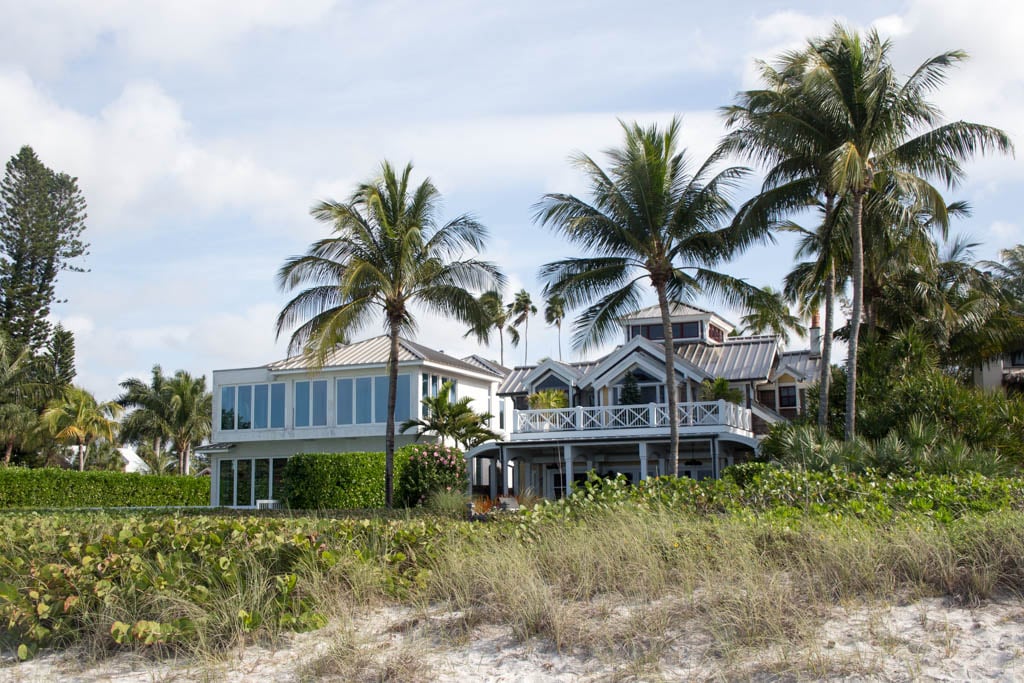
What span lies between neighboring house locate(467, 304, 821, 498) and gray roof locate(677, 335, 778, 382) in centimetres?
4

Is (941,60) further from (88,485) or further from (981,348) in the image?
(88,485)

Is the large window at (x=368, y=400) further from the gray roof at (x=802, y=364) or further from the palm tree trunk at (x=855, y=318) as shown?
the palm tree trunk at (x=855, y=318)

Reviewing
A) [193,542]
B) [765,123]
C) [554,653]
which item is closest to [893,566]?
[554,653]

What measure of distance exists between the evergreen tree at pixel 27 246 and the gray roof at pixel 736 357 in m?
32.4

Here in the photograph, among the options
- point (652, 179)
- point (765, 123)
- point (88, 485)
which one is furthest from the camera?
point (88, 485)

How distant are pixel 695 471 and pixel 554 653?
2491 cm

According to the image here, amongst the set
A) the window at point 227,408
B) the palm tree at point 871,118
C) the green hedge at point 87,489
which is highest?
the palm tree at point 871,118

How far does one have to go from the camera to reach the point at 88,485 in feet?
127

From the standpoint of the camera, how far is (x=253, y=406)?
1396 inches

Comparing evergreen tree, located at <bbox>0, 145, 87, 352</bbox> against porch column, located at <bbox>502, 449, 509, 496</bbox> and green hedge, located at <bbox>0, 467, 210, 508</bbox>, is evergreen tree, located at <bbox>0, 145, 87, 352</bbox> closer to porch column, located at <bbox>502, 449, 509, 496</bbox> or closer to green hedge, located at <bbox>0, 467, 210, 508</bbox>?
green hedge, located at <bbox>0, 467, 210, 508</bbox>

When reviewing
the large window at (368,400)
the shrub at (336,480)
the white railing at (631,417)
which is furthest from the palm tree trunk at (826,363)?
the large window at (368,400)

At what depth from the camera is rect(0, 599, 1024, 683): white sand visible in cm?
620

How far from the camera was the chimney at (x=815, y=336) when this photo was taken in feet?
117

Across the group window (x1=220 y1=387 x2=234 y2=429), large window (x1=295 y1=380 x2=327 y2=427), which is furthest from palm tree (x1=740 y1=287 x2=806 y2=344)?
window (x1=220 y1=387 x2=234 y2=429)
